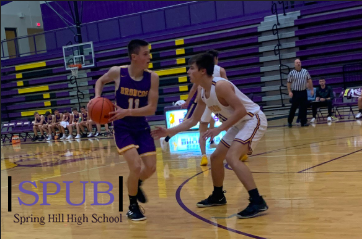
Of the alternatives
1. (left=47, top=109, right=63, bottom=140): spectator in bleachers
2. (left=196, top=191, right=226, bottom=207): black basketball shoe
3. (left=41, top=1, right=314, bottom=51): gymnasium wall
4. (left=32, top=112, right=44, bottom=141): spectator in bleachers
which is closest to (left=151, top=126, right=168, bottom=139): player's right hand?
(left=196, top=191, right=226, bottom=207): black basketball shoe

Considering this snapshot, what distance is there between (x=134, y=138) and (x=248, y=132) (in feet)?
3.56

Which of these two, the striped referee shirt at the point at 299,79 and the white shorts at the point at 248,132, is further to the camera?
the striped referee shirt at the point at 299,79

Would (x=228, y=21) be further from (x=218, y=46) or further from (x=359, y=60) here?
(x=359, y=60)

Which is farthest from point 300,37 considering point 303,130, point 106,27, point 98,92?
point 98,92

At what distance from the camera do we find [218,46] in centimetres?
1677

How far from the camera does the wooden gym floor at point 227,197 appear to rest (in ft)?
11.5

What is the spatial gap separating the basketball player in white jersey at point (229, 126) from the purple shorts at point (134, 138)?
0.17m

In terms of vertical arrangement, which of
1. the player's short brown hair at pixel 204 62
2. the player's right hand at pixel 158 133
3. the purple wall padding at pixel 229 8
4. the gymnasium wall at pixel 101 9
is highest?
the gymnasium wall at pixel 101 9

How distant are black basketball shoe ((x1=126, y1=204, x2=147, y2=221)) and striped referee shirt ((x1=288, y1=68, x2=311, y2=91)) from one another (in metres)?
7.89

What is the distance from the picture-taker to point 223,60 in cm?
1689

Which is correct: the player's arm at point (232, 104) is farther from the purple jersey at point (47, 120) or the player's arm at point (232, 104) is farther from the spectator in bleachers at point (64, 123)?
the purple jersey at point (47, 120)

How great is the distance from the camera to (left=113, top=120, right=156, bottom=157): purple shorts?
4012 mm

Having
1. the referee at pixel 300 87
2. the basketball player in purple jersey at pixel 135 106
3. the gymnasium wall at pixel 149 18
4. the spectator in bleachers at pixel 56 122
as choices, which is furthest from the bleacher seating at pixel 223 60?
the basketball player in purple jersey at pixel 135 106

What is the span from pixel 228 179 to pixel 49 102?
1589cm
